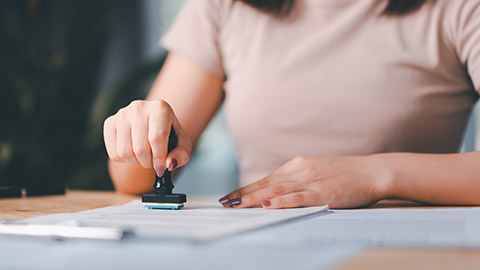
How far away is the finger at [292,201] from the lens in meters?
0.55

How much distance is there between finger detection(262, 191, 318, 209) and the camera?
55cm

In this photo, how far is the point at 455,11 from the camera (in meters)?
0.82

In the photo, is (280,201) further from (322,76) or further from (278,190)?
(322,76)

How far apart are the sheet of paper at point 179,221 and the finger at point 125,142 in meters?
0.07

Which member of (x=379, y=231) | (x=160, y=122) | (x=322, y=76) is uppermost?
(x=322, y=76)

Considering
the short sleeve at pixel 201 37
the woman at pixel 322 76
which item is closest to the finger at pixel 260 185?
the woman at pixel 322 76

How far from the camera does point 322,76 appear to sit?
869 mm

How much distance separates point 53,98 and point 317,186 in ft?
4.82

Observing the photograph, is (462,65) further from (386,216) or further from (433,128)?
(386,216)

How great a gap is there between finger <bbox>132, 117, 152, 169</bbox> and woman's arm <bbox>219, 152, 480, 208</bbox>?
11cm

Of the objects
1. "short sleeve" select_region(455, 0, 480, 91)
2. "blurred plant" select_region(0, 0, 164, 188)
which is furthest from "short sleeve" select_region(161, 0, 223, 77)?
"blurred plant" select_region(0, 0, 164, 188)

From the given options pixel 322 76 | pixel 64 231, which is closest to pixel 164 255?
pixel 64 231

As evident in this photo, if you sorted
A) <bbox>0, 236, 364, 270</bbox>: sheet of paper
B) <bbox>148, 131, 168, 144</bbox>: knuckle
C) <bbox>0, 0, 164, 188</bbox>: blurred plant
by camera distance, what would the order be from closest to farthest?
<bbox>0, 236, 364, 270</bbox>: sheet of paper < <bbox>148, 131, 168, 144</bbox>: knuckle < <bbox>0, 0, 164, 188</bbox>: blurred plant

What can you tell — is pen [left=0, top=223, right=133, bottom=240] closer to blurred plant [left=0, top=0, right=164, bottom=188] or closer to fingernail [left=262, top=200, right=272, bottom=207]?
fingernail [left=262, top=200, right=272, bottom=207]
